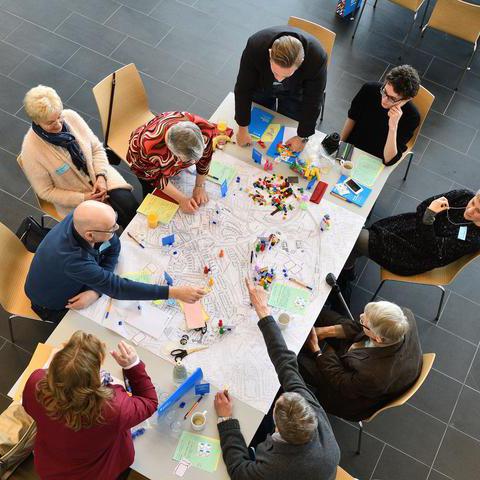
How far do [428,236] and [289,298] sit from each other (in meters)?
1.18

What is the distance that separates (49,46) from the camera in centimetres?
550

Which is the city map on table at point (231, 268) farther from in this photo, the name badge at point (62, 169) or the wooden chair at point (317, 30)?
the wooden chair at point (317, 30)

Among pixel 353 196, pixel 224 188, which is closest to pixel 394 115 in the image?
pixel 353 196

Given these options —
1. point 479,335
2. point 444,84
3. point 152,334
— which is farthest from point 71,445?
point 444,84

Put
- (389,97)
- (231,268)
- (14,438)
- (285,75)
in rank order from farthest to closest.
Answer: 1. (389,97)
2. (285,75)
3. (231,268)
4. (14,438)

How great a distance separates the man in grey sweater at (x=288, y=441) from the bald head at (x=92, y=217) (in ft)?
3.70

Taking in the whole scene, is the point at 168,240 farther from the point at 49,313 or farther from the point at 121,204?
the point at 49,313

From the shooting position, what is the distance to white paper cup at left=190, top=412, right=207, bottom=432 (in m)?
2.73

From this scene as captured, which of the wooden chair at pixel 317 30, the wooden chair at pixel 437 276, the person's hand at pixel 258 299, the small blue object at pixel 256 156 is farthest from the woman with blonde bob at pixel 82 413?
the wooden chair at pixel 317 30

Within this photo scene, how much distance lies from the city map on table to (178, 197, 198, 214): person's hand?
0.04m

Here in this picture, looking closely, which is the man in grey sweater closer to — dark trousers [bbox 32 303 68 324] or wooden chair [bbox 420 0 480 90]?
dark trousers [bbox 32 303 68 324]

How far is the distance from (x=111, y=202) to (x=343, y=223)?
5.69 ft

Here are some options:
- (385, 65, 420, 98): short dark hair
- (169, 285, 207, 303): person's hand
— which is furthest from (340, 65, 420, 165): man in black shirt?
(169, 285, 207, 303): person's hand

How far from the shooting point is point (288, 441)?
2.45m
